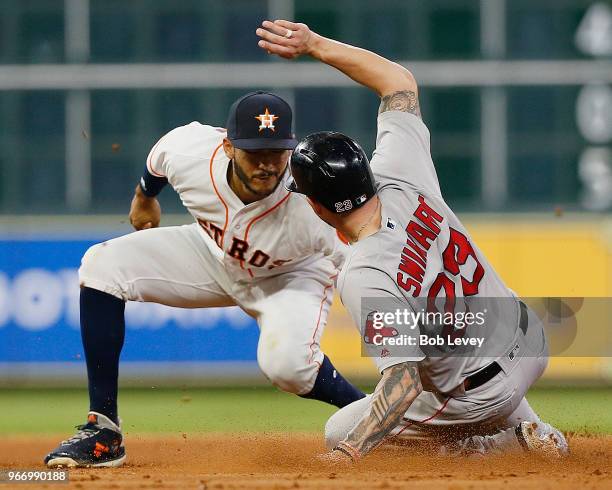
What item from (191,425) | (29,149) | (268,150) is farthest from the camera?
(29,149)

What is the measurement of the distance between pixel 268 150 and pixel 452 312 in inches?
40.3

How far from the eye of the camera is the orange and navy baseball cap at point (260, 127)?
450 centimetres

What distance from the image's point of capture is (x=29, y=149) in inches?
387

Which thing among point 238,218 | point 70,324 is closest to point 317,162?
point 238,218

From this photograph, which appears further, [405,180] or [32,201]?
[32,201]

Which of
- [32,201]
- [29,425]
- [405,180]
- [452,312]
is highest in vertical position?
[405,180]

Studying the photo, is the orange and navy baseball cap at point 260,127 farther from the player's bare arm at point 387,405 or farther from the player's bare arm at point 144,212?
the player's bare arm at point 387,405

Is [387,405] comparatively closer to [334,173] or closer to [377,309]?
[377,309]

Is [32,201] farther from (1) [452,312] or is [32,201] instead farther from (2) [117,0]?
(1) [452,312]

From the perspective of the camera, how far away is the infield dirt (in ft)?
12.0

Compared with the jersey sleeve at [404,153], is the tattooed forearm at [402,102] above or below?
above

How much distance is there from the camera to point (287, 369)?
4633 mm

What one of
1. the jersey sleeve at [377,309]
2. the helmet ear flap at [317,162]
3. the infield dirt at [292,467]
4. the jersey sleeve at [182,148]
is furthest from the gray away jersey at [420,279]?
the jersey sleeve at [182,148]

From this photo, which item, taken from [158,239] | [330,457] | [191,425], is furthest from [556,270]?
[330,457]
